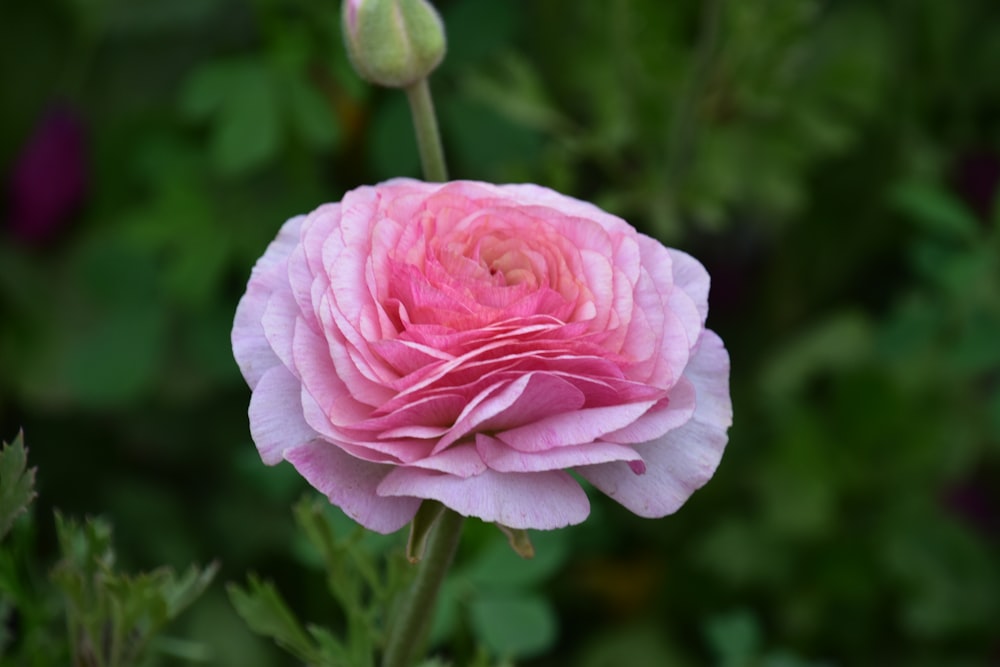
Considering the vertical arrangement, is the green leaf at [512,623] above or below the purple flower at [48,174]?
below

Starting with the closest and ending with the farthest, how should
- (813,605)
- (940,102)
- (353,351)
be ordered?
(353,351) < (813,605) < (940,102)

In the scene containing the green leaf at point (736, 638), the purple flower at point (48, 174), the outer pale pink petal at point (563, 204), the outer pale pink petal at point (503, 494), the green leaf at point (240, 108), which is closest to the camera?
the outer pale pink petal at point (503, 494)

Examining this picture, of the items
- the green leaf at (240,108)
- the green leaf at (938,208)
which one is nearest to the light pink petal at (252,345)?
the green leaf at (240,108)

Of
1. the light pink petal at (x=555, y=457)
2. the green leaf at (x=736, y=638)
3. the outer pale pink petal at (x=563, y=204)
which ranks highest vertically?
the outer pale pink petal at (x=563, y=204)

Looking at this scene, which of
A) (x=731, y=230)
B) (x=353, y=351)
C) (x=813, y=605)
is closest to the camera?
(x=353, y=351)

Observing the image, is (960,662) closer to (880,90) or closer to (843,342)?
(843,342)

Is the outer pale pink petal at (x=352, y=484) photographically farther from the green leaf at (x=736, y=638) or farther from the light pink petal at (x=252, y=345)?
the green leaf at (x=736, y=638)

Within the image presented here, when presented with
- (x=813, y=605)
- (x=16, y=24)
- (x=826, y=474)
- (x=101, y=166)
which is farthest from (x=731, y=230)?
(x=16, y=24)
